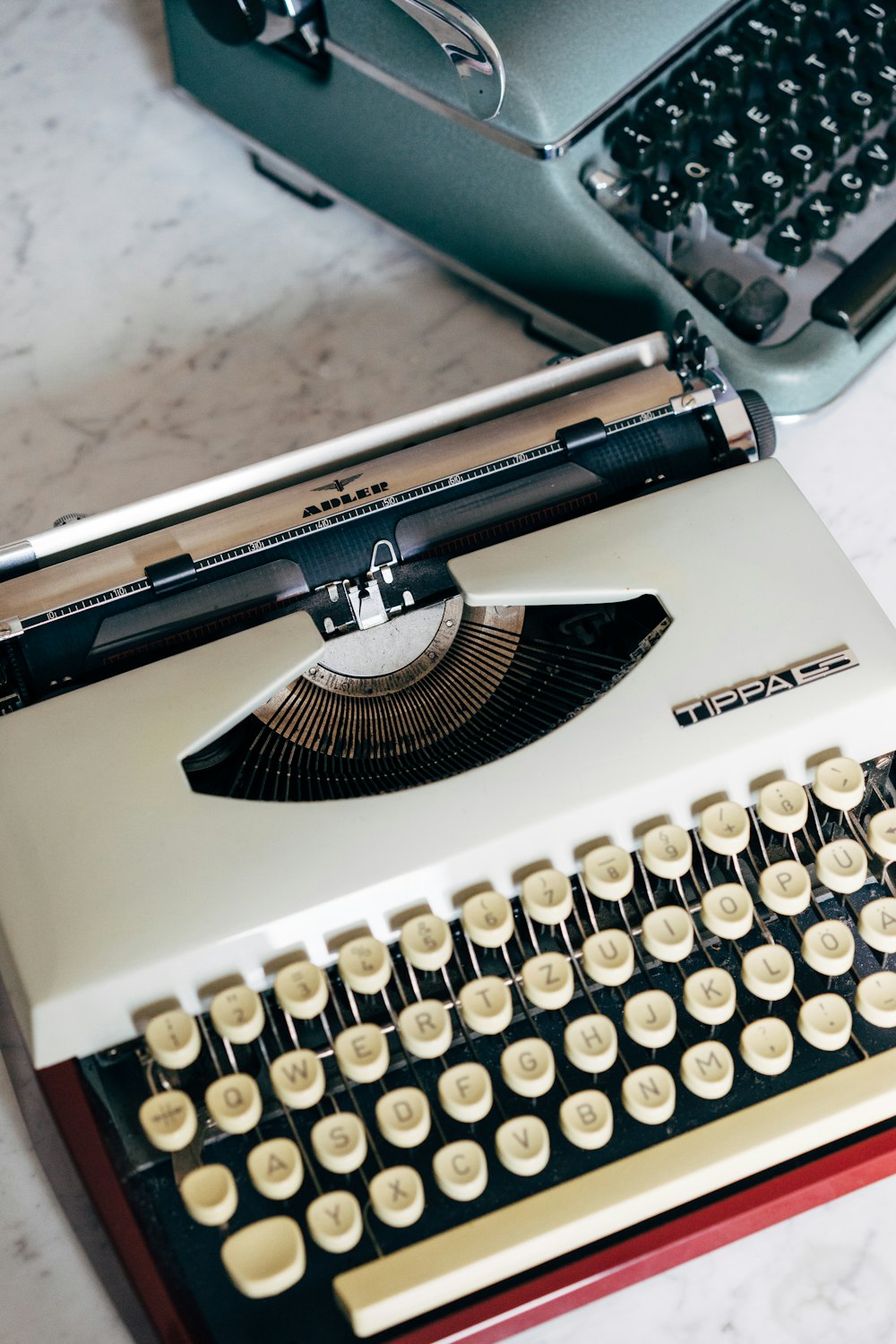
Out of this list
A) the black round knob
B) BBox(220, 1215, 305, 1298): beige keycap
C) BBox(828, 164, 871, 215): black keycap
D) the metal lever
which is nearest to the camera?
BBox(220, 1215, 305, 1298): beige keycap

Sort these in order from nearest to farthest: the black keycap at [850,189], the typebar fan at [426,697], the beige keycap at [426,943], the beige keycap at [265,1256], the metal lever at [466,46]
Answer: the beige keycap at [265,1256] < the beige keycap at [426,943] < the typebar fan at [426,697] < the metal lever at [466,46] < the black keycap at [850,189]

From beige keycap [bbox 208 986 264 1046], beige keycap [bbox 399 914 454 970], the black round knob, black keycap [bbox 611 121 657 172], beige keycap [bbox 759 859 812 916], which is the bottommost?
beige keycap [bbox 759 859 812 916]

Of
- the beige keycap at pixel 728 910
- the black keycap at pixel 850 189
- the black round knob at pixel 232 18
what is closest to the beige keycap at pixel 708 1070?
the beige keycap at pixel 728 910

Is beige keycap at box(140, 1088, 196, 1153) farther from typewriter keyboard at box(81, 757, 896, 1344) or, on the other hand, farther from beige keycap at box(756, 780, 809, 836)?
beige keycap at box(756, 780, 809, 836)

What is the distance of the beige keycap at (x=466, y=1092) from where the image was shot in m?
1.18

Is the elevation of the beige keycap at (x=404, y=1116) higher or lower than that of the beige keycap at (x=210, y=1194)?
lower

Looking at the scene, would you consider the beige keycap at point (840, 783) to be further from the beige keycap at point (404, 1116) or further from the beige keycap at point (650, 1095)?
the beige keycap at point (404, 1116)

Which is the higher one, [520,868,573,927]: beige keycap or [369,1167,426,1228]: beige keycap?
[520,868,573,927]: beige keycap

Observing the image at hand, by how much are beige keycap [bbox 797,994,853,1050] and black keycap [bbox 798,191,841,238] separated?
1.00m

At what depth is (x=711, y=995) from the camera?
4.04ft

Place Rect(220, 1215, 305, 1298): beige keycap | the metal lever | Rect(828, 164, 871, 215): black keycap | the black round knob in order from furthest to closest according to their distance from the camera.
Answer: Rect(828, 164, 871, 215): black keycap → the black round knob → the metal lever → Rect(220, 1215, 305, 1298): beige keycap

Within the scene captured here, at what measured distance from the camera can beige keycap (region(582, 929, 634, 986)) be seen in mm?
1230

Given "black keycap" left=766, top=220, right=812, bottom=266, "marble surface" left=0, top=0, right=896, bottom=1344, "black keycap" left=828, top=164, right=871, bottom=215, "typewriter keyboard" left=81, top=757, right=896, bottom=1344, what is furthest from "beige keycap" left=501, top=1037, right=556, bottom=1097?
"black keycap" left=828, top=164, right=871, bottom=215

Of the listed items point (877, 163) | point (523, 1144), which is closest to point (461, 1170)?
point (523, 1144)
